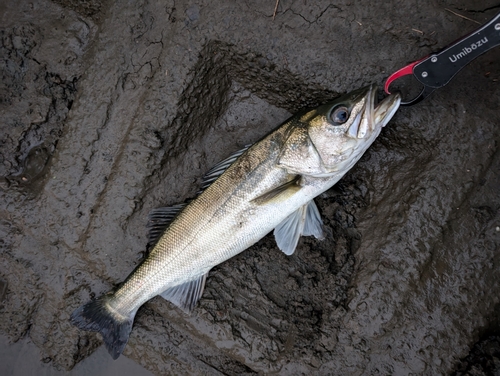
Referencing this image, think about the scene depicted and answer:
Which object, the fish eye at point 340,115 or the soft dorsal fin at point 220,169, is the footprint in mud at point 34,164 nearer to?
the soft dorsal fin at point 220,169

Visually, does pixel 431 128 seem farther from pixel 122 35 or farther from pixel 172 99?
pixel 122 35

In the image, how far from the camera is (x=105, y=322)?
3432mm

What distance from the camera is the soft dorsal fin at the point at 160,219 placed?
11.4 feet

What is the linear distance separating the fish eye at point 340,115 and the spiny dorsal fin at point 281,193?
0.53m

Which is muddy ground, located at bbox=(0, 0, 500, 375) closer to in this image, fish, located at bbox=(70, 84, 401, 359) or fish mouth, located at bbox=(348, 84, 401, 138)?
fish, located at bbox=(70, 84, 401, 359)

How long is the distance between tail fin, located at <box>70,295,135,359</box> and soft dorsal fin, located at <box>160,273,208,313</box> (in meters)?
0.36

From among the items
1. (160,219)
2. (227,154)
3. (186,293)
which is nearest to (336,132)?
(227,154)

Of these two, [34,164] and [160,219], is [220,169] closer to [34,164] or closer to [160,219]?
[160,219]

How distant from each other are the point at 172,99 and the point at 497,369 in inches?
134

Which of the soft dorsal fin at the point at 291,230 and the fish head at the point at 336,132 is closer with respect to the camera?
the fish head at the point at 336,132

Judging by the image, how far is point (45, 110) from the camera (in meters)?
3.74

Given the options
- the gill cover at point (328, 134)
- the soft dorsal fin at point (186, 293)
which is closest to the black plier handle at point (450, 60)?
the gill cover at point (328, 134)

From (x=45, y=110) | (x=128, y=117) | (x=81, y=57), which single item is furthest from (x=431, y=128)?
(x=45, y=110)

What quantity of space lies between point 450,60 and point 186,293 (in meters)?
2.82
